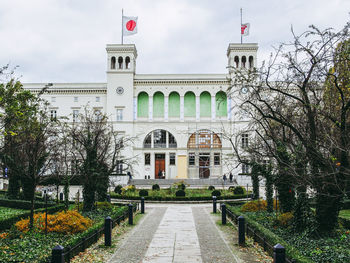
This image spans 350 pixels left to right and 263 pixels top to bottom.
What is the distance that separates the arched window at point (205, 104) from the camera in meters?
53.2

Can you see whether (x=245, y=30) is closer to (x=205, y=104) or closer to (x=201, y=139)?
(x=205, y=104)

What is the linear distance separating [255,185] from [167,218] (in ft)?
26.9

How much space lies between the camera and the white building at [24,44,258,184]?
51.7 m

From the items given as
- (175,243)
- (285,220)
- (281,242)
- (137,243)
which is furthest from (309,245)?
(137,243)

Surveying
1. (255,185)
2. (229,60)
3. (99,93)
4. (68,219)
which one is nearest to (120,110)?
(99,93)

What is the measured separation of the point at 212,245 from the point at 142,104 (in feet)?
140

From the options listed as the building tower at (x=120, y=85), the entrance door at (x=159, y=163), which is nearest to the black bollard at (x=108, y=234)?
the entrance door at (x=159, y=163)

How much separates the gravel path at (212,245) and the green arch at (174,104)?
35353mm

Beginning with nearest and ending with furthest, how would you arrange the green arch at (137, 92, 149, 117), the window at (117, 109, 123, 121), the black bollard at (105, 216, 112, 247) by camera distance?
the black bollard at (105, 216, 112, 247), the window at (117, 109, 123, 121), the green arch at (137, 92, 149, 117)

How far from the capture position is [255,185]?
81.7ft

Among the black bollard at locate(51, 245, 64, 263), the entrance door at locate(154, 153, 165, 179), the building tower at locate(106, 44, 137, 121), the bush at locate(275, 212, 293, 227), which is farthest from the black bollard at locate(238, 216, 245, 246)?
the building tower at locate(106, 44, 137, 121)

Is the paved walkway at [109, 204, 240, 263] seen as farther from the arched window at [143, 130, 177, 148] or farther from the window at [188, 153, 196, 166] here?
the arched window at [143, 130, 177, 148]

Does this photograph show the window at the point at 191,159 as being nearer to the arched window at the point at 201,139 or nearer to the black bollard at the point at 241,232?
the arched window at the point at 201,139

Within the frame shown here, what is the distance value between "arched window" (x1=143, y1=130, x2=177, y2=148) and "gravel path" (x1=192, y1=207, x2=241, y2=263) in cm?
3367
